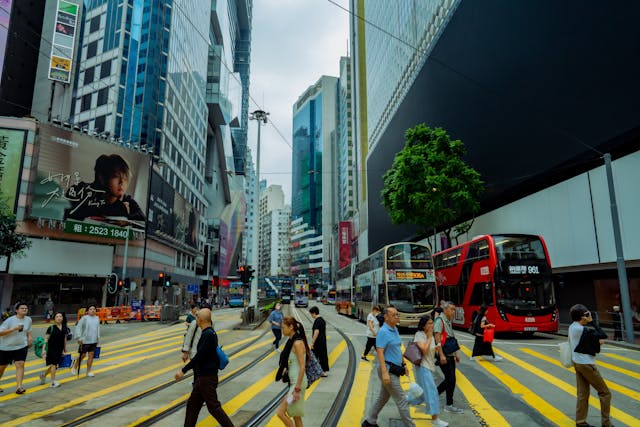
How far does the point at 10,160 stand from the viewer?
31.3 meters

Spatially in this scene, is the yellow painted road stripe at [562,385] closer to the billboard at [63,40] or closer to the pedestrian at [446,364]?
the pedestrian at [446,364]

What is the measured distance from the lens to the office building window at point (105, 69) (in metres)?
45.6

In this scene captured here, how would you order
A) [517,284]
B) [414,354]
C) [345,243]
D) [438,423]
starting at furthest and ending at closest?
1. [345,243]
2. [517,284]
3. [414,354]
4. [438,423]

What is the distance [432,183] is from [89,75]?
40983 millimetres

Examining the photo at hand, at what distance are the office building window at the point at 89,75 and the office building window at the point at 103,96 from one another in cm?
234

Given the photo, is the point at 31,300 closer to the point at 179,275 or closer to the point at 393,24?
the point at 179,275

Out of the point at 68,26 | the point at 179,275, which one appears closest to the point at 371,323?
the point at 68,26

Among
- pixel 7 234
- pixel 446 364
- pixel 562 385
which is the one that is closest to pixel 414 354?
pixel 446 364

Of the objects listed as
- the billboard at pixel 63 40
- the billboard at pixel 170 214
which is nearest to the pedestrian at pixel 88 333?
the billboard at pixel 170 214

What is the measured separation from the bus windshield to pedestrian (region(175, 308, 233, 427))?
15.3m

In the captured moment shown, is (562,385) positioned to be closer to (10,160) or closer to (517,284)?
(517,284)

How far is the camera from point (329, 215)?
142m

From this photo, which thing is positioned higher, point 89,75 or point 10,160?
point 89,75

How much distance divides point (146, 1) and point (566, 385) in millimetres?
55859
